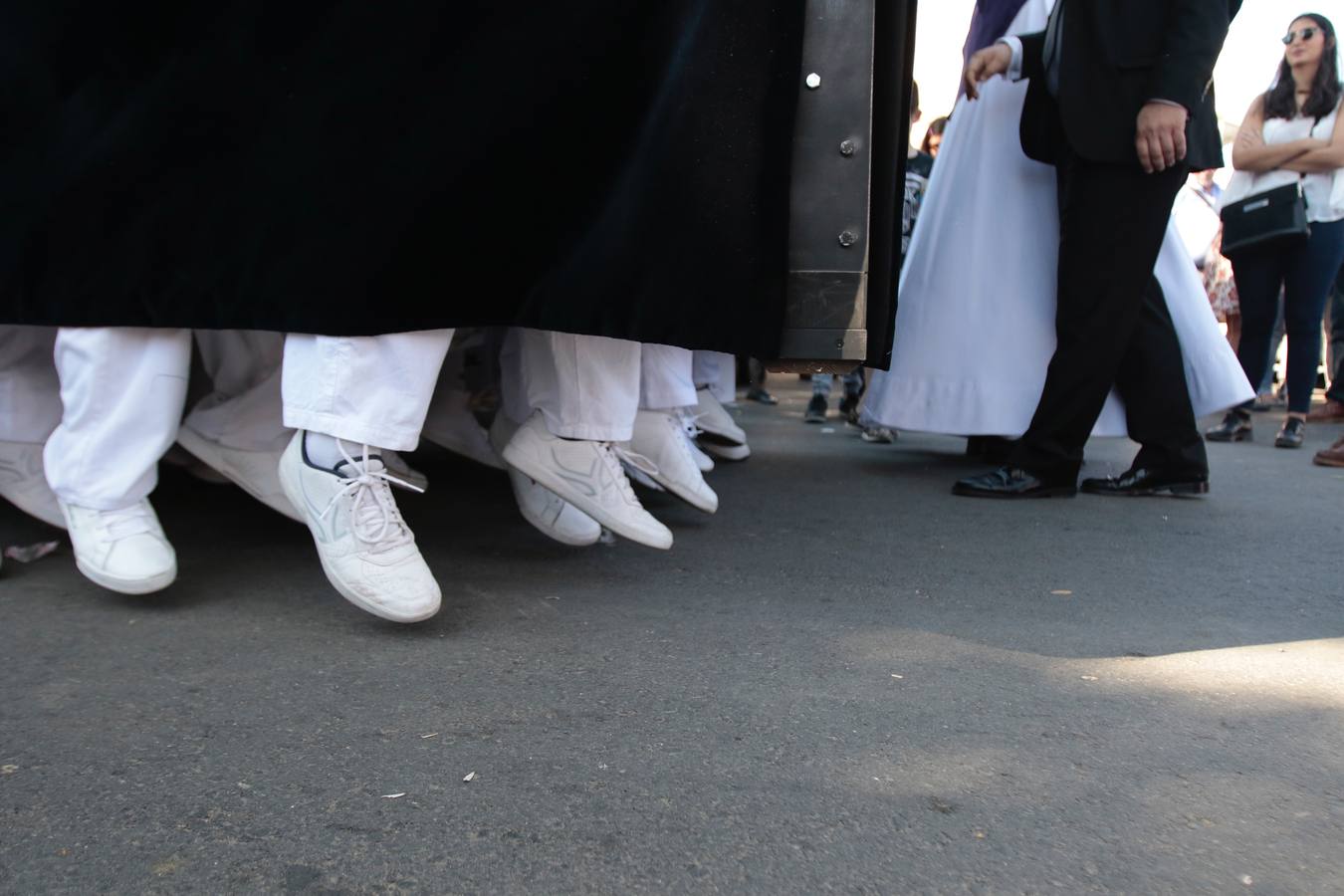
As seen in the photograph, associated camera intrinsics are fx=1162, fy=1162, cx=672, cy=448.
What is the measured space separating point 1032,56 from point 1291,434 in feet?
7.92

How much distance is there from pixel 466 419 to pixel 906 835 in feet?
6.48

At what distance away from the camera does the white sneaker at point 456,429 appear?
2896mm

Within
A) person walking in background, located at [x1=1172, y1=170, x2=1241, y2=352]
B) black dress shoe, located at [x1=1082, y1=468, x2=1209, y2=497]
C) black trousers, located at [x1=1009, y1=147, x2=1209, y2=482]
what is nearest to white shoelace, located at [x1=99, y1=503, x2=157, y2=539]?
black trousers, located at [x1=1009, y1=147, x2=1209, y2=482]

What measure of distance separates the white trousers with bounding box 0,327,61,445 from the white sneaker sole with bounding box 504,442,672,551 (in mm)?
883

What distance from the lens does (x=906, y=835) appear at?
1.15 m

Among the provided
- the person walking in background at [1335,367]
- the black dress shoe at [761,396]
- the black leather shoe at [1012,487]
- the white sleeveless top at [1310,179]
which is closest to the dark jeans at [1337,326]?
the person walking in background at [1335,367]

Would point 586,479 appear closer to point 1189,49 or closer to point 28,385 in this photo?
point 28,385

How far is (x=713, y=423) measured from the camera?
3.73 m

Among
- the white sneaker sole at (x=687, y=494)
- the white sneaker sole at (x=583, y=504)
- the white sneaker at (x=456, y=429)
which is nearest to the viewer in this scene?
the white sneaker sole at (x=583, y=504)

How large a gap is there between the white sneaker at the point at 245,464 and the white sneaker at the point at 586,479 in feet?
1.51

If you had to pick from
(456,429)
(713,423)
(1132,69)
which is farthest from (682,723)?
(713,423)

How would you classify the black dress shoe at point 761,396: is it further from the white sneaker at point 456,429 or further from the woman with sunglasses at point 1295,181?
the white sneaker at point 456,429

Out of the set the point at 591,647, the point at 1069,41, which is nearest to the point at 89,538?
the point at 591,647

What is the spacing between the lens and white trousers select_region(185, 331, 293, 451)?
2252 millimetres
